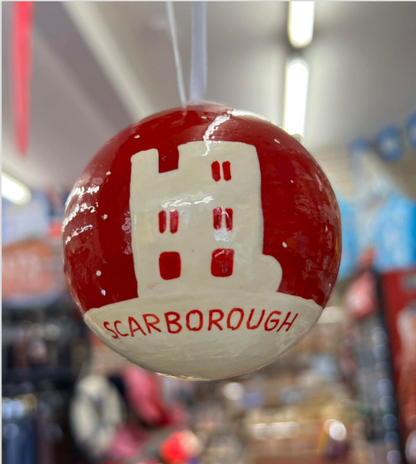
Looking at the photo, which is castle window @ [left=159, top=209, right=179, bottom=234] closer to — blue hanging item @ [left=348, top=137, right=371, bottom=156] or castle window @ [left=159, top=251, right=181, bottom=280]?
castle window @ [left=159, top=251, right=181, bottom=280]

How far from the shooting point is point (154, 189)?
0.55 meters

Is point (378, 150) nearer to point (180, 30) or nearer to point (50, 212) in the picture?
point (180, 30)

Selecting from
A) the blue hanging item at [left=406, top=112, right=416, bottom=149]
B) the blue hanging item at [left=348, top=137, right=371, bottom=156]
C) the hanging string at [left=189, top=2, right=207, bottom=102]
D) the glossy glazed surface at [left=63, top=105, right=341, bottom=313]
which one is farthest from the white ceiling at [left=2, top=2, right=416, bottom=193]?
the glossy glazed surface at [left=63, top=105, right=341, bottom=313]

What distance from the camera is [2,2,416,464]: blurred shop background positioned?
2.85 meters

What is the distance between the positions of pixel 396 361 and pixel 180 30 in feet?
8.67

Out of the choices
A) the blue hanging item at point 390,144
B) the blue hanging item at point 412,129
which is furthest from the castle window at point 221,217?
the blue hanging item at point 390,144

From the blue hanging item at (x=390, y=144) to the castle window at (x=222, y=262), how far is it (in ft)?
16.5

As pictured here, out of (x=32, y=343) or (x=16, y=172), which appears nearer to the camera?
(x=32, y=343)

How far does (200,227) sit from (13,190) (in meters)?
5.79

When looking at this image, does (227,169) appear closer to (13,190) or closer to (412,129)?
(412,129)

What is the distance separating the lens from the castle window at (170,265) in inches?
21.1

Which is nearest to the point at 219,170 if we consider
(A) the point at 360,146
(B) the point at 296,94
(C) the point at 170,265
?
(C) the point at 170,265

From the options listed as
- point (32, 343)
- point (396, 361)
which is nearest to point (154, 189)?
point (32, 343)

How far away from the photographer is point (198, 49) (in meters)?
0.68
